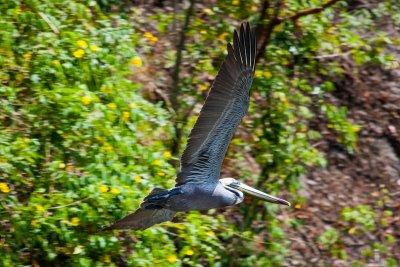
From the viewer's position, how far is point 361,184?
338 inches

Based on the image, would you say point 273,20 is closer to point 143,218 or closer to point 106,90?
point 106,90

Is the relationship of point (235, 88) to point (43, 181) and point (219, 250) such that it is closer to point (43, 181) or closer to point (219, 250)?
point (43, 181)

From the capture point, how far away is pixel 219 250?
7.11m

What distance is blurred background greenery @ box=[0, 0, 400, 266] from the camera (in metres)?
5.47

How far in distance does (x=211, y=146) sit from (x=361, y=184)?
11.5 feet

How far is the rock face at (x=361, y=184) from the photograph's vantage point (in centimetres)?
793

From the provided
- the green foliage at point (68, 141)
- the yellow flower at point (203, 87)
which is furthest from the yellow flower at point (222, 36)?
the green foliage at point (68, 141)

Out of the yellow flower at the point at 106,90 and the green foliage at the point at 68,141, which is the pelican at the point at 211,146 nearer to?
the green foliage at the point at 68,141

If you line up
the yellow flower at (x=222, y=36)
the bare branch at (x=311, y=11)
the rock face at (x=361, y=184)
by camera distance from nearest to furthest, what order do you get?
the bare branch at (x=311, y=11), the yellow flower at (x=222, y=36), the rock face at (x=361, y=184)

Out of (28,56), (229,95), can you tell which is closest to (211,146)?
(229,95)

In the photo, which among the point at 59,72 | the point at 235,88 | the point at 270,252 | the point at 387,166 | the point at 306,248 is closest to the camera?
the point at 235,88

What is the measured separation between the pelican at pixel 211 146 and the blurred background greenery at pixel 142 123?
6.6 inches

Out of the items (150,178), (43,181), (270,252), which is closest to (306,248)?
(270,252)

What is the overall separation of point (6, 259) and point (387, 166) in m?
4.45
